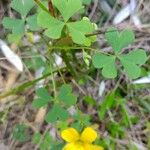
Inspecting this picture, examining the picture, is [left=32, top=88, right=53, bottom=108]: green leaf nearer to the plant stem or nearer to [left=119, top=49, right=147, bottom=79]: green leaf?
the plant stem

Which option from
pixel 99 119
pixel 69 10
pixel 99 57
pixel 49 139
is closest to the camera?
pixel 69 10

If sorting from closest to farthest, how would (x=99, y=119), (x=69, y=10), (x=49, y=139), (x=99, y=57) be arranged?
1. (x=69, y=10)
2. (x=99, y=57)
3. (x=49, y=139)
4. (x=99, y=119)

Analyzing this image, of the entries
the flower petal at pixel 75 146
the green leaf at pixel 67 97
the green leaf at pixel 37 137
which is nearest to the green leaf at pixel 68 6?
the green leaf at pixel 67 97

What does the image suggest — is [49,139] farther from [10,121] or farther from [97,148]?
[97,148]

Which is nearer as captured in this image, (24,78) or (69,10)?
(69,10)

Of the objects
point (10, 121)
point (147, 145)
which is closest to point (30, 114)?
point (10, 121)

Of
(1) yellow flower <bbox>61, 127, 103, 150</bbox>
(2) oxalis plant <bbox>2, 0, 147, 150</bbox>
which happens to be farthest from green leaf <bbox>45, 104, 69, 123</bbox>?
(1) yellow flower <bbox>61, 127, 103, 150</bbox>

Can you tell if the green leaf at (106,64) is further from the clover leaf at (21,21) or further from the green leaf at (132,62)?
the clover leaf at (21,21)
